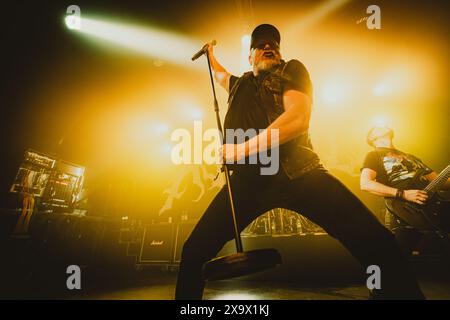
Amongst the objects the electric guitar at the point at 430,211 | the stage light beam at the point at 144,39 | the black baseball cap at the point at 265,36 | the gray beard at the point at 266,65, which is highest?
the stage light beam at the point at 144,39

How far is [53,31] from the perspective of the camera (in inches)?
177

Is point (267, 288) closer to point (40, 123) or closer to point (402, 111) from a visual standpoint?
point (402, 111)

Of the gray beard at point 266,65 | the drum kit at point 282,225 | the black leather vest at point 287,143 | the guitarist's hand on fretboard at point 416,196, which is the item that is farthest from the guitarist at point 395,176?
the gray beard at point 266,65

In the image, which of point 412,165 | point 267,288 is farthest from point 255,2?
point 267,288

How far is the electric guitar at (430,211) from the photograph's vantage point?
3.09m

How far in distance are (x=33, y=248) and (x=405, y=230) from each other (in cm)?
563

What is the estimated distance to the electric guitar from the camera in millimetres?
3090

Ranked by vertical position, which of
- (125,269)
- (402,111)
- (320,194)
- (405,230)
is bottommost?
(125,269)

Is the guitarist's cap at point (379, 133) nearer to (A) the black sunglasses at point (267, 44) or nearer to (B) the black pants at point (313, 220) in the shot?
(A) the black sunglasses at point (267, 44)

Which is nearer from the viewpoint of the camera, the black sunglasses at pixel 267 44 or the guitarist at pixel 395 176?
the black sunglasses at pixel 267 44

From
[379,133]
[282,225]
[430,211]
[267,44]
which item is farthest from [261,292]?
[379,133]

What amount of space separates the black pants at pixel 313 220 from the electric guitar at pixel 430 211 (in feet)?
8.40

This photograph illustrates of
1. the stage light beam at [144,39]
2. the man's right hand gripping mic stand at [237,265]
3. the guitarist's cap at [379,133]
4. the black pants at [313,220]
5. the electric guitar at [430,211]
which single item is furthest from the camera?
the stage light beam at [144,39]
